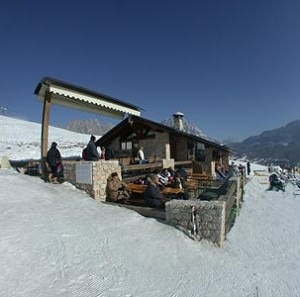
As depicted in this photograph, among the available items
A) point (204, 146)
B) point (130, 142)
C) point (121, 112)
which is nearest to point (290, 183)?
point (204, 146)

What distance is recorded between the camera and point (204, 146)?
818 inches

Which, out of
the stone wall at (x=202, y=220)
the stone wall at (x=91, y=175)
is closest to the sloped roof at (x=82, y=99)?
the stone wall at (x=91, y=175)

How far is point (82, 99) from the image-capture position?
10180mm

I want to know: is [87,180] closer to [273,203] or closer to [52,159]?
[52,159]

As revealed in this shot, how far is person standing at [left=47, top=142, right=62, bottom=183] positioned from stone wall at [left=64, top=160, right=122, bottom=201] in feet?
1.36

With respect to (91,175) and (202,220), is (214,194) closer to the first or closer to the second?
(202,220)

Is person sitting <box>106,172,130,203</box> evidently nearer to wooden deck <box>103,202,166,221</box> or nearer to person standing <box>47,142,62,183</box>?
wooden deck <box>103,202,166,221</box>

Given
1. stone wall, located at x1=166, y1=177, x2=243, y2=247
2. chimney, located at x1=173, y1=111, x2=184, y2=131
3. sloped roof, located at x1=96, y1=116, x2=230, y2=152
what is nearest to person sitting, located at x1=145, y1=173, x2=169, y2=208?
stone wall, located at x1=166, y1=177, x2=243, y2=247

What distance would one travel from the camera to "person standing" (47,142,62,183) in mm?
9727

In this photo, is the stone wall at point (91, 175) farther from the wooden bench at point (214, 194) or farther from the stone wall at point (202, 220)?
the wooden bench at point (214, 194)

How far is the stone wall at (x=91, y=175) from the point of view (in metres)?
8.89

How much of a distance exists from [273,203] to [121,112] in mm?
8922

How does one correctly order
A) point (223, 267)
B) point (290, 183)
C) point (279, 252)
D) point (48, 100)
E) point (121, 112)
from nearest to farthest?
point (223, 267)
point (279, 252)
point (48, 100)
point (121, 112)
point (290, 183)

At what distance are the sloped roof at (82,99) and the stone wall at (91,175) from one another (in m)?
2.30
